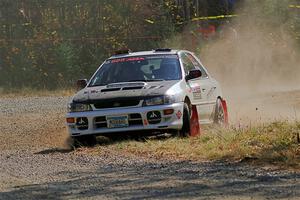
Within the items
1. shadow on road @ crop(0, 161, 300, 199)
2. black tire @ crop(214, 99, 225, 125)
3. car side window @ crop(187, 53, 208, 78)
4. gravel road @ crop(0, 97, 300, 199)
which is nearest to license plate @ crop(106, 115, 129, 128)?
gravel road @ crop(0, 97, 300, 199)

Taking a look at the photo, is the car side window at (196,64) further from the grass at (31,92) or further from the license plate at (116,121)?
the grass at (31,92)

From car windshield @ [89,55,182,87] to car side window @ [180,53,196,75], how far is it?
7.0 inches

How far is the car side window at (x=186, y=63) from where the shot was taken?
13.6 meters

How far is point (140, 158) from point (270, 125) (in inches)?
108

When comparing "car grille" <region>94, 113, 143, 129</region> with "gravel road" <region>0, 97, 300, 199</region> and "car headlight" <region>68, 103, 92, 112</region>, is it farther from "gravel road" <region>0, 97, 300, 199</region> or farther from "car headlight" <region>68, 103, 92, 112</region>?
"gravel road" <region>0, 97, 300, 199</region>

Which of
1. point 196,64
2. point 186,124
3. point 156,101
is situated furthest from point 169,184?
point 196,64

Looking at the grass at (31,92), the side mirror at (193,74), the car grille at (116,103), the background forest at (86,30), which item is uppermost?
the side mirror at (193,74)

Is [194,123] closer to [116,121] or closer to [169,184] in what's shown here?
[116,121]

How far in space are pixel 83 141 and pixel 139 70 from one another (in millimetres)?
1648

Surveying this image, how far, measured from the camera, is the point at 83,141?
12.5 metres

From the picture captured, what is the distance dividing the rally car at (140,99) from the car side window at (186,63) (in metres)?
0.05

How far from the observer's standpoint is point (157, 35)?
32.5m

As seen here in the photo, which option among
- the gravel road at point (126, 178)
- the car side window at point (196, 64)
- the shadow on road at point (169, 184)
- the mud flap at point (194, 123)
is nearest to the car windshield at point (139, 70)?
the mud flap at point (194, 123)

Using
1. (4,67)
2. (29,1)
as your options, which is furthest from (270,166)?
(29,1)
